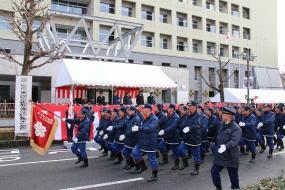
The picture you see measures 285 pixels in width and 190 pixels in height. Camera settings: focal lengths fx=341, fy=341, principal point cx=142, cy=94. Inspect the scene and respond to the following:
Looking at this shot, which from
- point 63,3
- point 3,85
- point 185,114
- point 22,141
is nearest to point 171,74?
point 63,3

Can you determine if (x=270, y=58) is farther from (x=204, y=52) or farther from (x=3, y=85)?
(x=3, y=85)

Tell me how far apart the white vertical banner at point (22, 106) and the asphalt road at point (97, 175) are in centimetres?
302

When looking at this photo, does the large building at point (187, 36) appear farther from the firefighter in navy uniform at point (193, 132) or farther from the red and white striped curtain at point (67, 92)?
the firefighter in navy uniform at point (193, 132)

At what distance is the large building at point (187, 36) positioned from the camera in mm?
30859

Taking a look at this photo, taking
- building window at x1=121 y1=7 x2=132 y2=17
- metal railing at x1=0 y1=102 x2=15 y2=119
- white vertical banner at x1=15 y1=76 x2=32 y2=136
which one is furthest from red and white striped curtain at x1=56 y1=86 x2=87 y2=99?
building window at x1=121 y1=7 x2=132 y2=17

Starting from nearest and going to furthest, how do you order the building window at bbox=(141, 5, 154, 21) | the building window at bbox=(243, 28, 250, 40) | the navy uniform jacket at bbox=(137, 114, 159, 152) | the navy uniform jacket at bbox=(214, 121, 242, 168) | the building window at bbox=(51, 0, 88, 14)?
the navy uniform jacket at bbox=(214, 121, 242, 168), the navy uniform jacket at bbox=(137, 114, 159, 152), the building window at bbox=(51, 0, 88, 14), the building window at bbox=(141, 5, 154, 21), the building window at bbox=(243, 28, 250, 40)

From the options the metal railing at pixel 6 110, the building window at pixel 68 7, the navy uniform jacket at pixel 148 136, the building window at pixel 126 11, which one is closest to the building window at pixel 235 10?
the building window at pixel 126 11

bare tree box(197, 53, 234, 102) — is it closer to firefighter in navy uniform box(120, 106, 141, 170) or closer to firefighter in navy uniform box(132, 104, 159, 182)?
firefighter in navy uniform box(120, 106, 141, 170)

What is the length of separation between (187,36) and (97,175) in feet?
117

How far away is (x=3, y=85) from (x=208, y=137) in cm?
2208

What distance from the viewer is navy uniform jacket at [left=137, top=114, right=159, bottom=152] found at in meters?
8.48

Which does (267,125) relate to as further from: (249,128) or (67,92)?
(67,92)

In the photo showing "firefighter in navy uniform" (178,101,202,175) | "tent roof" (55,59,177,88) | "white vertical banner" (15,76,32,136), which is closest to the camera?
"firefighter in navy uniform" (178,101,202,175)

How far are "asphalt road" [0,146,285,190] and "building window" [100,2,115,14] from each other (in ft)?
87.5
